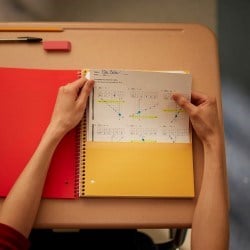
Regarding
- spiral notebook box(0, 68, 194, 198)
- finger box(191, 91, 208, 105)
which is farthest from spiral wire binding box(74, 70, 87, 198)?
finger box(191, 91, 208, 105)

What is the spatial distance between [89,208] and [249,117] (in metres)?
0.98

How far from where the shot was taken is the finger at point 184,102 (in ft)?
2.46

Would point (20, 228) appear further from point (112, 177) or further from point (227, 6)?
point (227, 6)

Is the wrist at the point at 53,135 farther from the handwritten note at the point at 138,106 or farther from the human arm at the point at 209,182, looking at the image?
the human arm at the point at 209,182

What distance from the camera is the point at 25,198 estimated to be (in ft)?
2.21

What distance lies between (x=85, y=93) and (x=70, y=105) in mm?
44

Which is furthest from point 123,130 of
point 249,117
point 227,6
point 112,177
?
point 227,6

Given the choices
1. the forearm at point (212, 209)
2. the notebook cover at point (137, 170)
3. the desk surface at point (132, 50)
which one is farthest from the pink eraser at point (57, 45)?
the forearm at point (212, 209)

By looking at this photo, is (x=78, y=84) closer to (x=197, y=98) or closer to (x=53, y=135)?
(x=53, y=135)

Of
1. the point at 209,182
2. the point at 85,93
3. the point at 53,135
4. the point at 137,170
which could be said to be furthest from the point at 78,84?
the point at 209,182

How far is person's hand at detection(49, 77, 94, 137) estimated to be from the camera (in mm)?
723

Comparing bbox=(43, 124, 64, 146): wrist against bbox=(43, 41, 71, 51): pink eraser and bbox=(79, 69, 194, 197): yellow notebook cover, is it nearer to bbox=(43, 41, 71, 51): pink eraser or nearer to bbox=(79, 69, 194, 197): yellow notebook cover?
bbox=(79, 69, 194, 197): yellow notebook cover

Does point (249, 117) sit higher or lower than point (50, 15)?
lower

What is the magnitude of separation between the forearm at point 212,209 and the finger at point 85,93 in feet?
1.00
